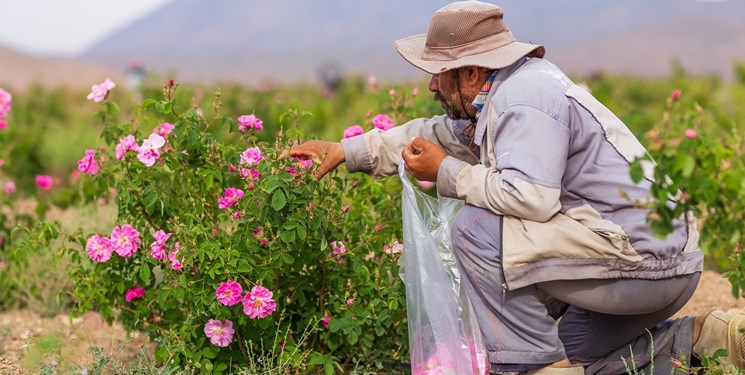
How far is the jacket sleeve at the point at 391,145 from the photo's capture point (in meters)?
3.01

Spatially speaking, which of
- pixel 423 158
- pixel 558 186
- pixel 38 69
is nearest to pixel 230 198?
pixel 423 158

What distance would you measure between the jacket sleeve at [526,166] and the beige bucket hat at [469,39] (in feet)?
0.71

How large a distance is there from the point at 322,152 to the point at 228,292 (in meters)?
0.51

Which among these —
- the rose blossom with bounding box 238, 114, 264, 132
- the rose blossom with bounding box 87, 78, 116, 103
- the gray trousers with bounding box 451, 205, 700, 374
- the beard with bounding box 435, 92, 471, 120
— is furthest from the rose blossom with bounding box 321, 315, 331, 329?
the rose blossom with bounding box 87, 78, 116, 103

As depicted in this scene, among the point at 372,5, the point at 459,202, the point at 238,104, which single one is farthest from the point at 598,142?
the point at 372,5

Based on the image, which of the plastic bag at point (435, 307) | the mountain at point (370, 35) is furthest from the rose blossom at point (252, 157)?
the mountain at point (370, 35)

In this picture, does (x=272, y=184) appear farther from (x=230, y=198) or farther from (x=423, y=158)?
(x=423, y=158)

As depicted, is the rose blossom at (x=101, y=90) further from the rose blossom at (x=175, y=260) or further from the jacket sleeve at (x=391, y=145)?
the jacket sleeve at (x=391, y=145)

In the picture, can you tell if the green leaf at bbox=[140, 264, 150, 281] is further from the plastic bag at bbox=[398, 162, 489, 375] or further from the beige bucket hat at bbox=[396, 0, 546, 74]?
the beige bucket hat at bbox=[396, 0, 546, 74]

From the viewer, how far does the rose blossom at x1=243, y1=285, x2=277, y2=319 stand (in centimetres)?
277

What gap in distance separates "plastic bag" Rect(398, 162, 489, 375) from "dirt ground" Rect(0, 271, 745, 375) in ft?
2.98

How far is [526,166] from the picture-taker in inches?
97.0

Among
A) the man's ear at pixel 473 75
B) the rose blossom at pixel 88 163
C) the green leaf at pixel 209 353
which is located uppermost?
the man's ear at pixel 473 75

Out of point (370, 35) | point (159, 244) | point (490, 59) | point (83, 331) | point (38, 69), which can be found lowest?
point (370, 35)
